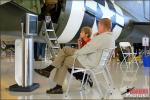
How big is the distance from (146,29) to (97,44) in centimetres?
858

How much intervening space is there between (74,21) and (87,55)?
4.85 metres

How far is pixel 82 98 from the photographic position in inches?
166

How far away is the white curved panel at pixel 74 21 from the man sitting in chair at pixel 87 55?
4327 millimetres

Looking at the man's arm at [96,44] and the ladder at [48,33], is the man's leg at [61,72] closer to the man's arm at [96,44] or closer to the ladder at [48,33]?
the man's arm at [96,44]

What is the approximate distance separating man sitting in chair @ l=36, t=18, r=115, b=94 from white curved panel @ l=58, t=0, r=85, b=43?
433 centimetres

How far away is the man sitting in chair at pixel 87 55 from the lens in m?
4.18

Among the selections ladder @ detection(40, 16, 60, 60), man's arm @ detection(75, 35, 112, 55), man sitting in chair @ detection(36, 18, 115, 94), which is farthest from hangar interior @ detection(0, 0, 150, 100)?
man's arm @ detection(75, 35, 112, 55)

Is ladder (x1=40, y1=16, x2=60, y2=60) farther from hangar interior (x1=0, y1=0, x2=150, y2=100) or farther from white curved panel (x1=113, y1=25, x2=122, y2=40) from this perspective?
white curved panel (x1=113, y1=25, x2=122, y2=40)

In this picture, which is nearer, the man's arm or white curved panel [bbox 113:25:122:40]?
the man's arm

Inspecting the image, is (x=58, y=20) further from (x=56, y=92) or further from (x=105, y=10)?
(x=56, y=92)

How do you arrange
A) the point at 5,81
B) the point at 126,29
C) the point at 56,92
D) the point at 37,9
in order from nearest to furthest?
the point at 56,92 → the point at 5,81 → the point at 37,9 → the point at 126,29

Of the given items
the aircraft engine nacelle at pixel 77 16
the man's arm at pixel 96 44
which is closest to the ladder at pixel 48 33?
the aircraft engine nacelle at pixel 77 16

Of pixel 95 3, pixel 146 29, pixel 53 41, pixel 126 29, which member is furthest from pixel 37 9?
pixel 146 29

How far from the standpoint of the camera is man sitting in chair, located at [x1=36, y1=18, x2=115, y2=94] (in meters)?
4.18
